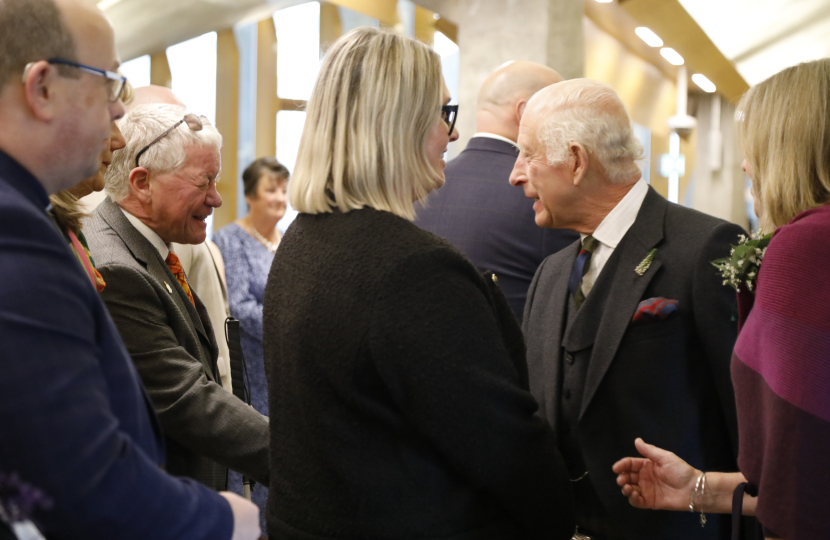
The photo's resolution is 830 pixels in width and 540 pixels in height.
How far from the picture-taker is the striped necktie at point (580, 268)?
2.21m

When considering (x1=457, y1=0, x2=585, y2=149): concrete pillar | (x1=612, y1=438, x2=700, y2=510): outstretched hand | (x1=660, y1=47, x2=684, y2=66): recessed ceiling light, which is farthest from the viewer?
(x1=660, y1=47, x2=684, y2=66): recessed ceiling light

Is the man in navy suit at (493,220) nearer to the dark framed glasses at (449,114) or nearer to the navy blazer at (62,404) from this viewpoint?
the dark framed glasses at (449,114)

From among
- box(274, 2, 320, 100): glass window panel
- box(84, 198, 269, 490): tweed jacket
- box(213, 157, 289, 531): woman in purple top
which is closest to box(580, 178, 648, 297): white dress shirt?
box(84, 198, 269, 490): tweed jacket

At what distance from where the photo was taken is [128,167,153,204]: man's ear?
216 centimetres

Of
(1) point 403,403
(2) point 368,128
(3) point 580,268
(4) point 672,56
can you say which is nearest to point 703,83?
(4) point 672,56

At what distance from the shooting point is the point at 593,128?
223 centimetres

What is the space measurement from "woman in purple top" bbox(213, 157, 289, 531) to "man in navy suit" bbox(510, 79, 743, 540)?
1790 mm

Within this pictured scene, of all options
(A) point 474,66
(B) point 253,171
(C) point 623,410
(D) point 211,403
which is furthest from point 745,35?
(D) point 211,403

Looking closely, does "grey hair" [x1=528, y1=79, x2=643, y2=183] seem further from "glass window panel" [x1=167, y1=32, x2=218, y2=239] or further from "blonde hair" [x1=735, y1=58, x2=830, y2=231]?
"glass window panel" [x1=167, y1=32, x2=218, y2=239]

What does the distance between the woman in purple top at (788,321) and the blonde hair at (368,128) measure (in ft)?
2.28

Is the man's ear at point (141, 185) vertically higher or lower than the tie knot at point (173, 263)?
higher

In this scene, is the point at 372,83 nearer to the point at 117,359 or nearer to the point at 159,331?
the point at 117,359

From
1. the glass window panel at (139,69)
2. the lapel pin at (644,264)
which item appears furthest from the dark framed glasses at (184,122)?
the glass window panel at (139,69)

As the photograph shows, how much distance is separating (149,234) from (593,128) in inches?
52.6
